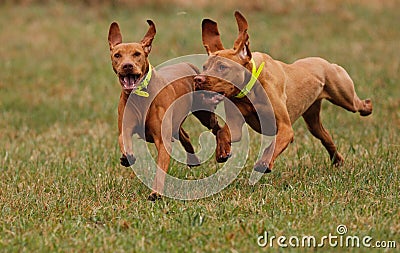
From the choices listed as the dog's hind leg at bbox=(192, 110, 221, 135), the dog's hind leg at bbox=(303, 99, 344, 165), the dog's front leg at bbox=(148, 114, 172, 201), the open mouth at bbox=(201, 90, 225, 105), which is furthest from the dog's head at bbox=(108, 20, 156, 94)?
the dog's hind leg at bbox=(303, 99, 344, 165)

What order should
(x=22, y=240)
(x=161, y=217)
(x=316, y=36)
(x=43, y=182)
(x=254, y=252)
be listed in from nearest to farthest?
(x=254, y=252) < (x=22, y=240) < (x=161, y=217) < (x=43, y=182) < (x=316, y=36)

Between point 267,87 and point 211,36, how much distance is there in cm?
73

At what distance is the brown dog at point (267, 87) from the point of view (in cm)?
632

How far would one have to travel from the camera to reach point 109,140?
9.51 metres

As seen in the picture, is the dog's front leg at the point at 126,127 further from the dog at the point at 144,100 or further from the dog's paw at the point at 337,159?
the dog's paw at the point at 337,159

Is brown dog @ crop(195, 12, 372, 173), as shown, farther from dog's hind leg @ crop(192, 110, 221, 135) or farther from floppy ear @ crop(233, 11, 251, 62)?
dog's hind leg @ crop(192, 110, 221, 135)

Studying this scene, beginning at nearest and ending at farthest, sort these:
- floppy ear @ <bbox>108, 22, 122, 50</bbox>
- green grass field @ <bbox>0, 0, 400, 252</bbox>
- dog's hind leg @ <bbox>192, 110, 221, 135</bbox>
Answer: green grass field @ <bbox>0, 0, 400, 252</bbox>, floppy ear @ <bbox>108, 22, 122, 50</bbox>, dog's hind leg @ <bbox>192, 110, 221, 135</bbox>

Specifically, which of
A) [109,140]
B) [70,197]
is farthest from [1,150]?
[70,197]

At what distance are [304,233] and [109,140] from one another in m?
4.74

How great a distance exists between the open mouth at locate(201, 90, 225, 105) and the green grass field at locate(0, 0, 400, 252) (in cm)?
80

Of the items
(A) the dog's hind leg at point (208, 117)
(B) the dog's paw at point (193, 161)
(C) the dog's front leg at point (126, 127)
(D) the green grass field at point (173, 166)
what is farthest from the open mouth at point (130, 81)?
(B) the dog's paw at point (193, 161)

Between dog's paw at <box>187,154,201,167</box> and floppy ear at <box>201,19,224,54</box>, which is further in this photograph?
dog's paw at <box>187,154,201,167</box>

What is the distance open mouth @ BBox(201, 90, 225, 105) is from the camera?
628 centimetres

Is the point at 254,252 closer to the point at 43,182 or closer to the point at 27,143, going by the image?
the point at 43,182
